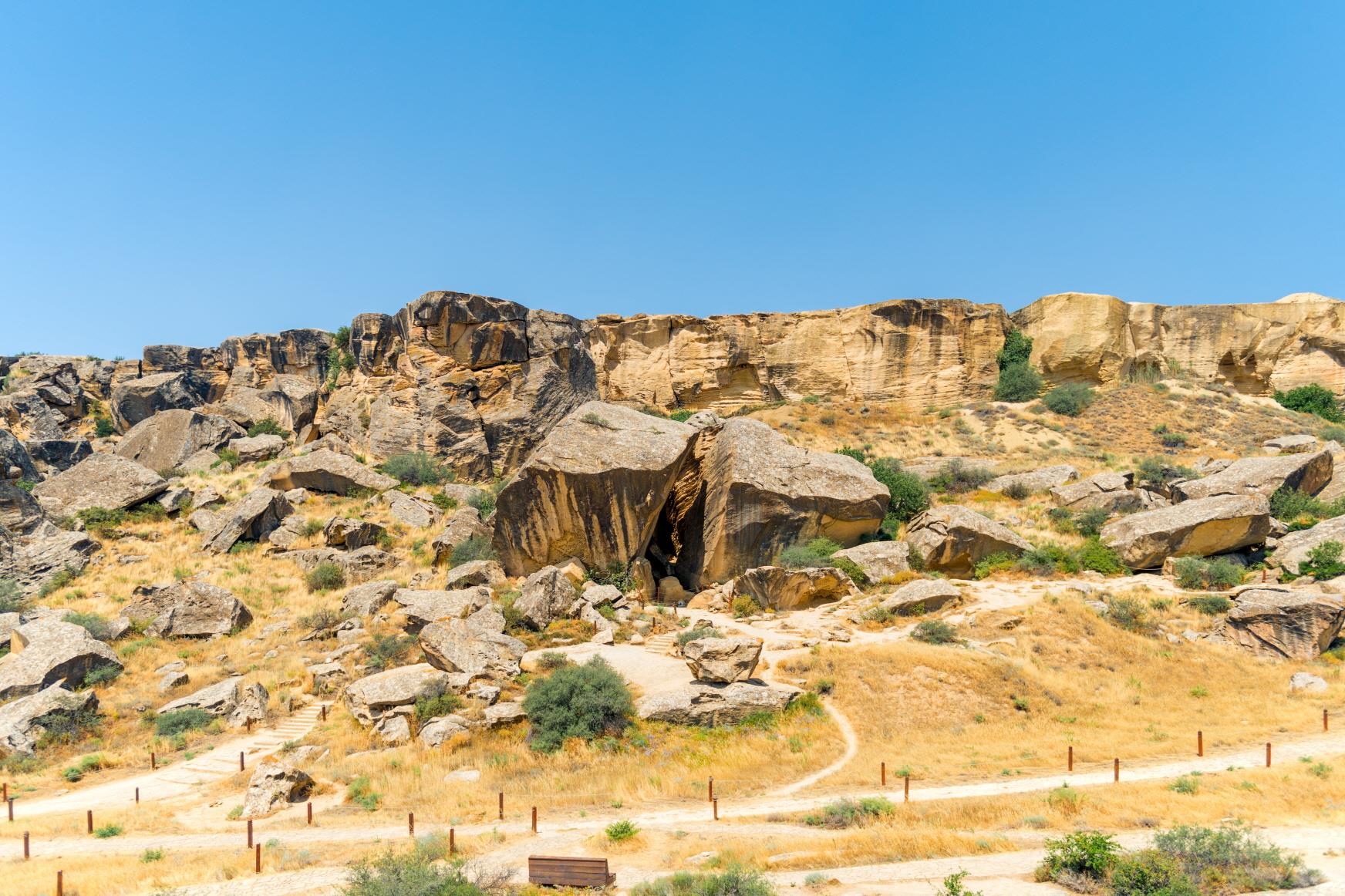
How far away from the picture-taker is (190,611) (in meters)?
20.6

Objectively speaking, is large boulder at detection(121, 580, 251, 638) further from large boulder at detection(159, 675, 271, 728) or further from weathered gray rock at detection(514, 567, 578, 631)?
weathered gray rock at detection(514, 567, 578, 631)

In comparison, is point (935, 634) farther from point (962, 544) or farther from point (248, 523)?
point (248, 523)

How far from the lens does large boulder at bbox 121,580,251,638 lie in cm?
2033

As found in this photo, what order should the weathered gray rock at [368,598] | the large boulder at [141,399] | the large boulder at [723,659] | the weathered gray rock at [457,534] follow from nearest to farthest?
the large boulder at [723,659] → the weathered gray rock at [368,598] → the weathered gray rock at [457,534] → the large boulder at [141,399]

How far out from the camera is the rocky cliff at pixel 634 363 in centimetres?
3578

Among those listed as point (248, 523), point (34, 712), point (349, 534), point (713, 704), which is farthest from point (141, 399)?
point (713, 704)

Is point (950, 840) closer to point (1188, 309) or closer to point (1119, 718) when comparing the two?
point (1119, 718)

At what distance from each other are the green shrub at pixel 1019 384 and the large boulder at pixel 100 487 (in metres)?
42.6

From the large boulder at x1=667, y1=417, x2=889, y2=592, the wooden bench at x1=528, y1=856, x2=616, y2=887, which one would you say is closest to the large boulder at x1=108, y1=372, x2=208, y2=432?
the large boulder at x1=667, y1=417, x2=889, y2=592

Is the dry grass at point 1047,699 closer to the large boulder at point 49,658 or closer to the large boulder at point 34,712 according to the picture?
the large boulder at point 34,712

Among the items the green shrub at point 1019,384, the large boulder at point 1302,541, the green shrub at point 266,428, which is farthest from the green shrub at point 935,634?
the green shrub at point 266,428

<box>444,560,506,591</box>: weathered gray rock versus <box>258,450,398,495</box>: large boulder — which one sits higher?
<box>258,450,398,495</box>: large boulder

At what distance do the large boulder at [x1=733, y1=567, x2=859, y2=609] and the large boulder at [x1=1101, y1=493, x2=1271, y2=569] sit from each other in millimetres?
8503

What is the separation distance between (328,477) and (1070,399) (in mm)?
37889
